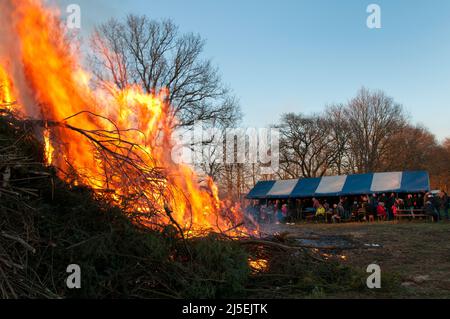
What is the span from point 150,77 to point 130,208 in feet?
72.1

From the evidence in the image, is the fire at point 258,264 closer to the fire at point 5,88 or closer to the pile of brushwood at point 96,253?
the pile of brushwood at point 96,253

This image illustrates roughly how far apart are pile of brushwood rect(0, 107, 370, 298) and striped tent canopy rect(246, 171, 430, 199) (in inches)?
656

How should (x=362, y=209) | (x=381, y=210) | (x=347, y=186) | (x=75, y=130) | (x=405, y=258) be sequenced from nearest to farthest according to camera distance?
Answer: (x=75, y=130), (x=405, y=258), (x=381, y=210), (x=362, y=209), (x=347, y=186)

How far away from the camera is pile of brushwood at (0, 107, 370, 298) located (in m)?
4.57

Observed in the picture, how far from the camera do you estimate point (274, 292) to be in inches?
216

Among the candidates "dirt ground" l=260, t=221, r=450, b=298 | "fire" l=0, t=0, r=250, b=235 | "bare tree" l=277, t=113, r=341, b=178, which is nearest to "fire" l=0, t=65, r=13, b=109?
"fire" l=0, t=0, r=250, b=235

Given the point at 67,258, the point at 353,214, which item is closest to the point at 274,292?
the point at 67,258

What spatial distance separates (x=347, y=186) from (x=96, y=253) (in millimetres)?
19881

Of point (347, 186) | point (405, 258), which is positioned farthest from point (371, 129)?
point (405, 258)

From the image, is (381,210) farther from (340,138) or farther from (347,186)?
(340,138)

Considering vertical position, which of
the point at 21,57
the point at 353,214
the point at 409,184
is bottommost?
the point at 353,214

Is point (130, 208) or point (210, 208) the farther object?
point (210, 208)

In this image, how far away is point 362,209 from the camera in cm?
2033
